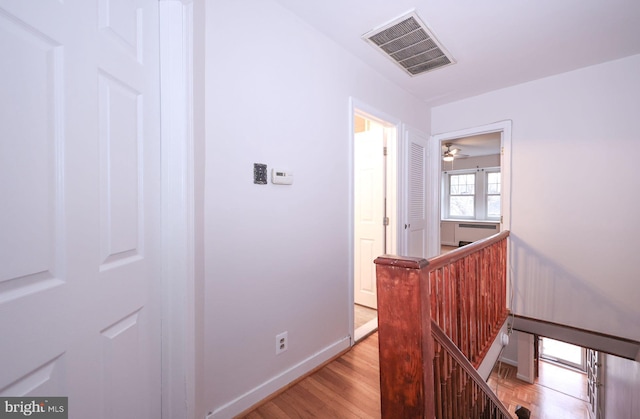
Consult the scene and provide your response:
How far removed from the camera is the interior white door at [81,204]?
0.62 metres

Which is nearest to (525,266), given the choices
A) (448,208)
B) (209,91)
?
(209,91)

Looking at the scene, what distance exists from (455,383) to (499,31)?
2438 millimetres

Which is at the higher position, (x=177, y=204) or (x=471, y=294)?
(x=177, y=204)

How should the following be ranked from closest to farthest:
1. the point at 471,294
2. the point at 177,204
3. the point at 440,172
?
the point at 177,204 → the point at 471,294 → the point at 440,172

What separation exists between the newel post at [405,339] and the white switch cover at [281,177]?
925 millimetres

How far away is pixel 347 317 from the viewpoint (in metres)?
2.32

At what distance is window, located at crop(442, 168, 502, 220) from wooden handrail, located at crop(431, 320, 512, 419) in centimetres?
698

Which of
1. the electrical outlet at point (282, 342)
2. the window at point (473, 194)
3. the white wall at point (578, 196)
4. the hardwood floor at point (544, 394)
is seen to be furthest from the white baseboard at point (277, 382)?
the window at point (473, 194)

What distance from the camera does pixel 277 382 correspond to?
5.72 feet

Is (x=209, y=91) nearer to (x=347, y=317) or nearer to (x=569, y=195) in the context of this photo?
(x=347, y=317)

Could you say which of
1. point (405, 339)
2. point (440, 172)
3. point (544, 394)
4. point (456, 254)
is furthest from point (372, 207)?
point (544, 394)

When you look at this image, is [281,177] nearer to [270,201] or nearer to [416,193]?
[270,201]

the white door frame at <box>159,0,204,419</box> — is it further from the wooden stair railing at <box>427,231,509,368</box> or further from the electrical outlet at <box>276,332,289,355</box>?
the wooden stair railing at <box>427,231,509,368</box>

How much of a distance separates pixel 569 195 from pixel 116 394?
12.4 ft
